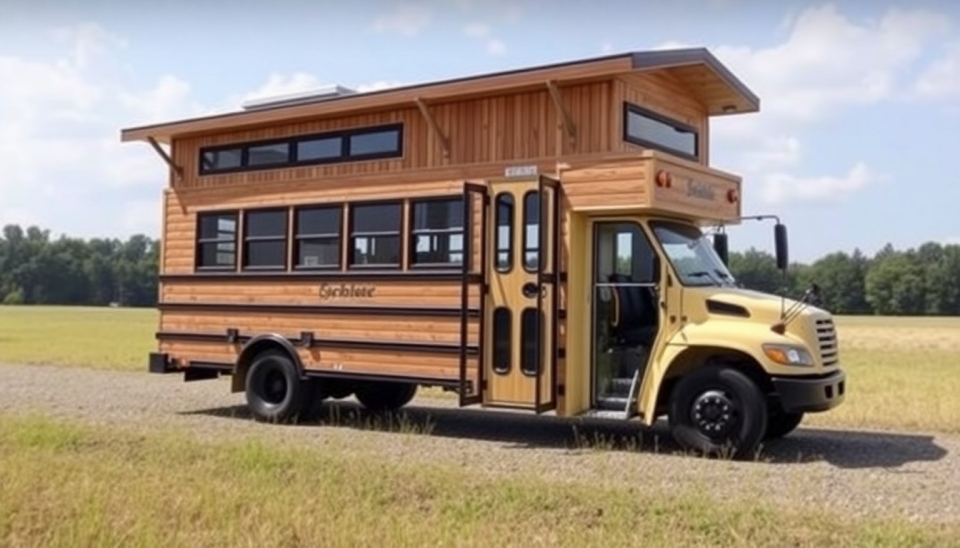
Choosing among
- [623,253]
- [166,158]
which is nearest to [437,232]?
[623,253]

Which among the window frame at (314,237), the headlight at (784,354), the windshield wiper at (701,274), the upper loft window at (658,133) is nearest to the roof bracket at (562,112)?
the upper loft window at (658,133)

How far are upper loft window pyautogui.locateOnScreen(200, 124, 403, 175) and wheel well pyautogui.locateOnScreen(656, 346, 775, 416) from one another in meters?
3.83

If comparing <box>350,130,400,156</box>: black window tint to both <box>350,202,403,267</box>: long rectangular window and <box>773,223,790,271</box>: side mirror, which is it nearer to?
<box>350,202,403,267</box>: long rectangular window

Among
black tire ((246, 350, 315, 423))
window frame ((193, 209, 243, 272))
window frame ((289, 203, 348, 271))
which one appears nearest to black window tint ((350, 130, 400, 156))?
window frame ((289, 203, 348, 271))

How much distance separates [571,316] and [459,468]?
88.0 inches

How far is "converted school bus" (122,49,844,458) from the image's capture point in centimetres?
936

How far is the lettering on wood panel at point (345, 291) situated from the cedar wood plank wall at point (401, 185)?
109 millimetres

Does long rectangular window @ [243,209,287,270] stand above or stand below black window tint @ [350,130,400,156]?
below

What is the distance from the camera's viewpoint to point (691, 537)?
582 centimetres

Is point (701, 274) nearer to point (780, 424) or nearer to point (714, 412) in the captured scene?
point (714, 412)

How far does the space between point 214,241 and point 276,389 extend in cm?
205

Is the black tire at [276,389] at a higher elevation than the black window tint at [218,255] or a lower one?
lower

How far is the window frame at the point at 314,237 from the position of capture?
11.3m

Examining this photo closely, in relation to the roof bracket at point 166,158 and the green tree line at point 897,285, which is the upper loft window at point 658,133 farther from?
the green tree line at point 897,285
